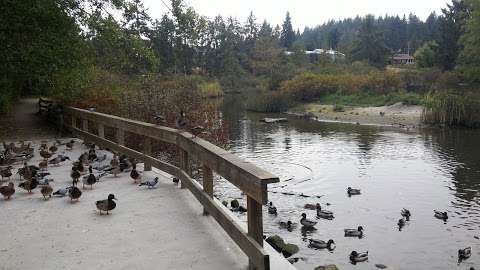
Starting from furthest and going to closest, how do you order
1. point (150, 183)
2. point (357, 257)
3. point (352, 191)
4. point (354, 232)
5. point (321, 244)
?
1. point (352, 191)
2. point (354, 232)
3. point (321, 244)
4. point (357, 257)
5. point (150, 183)

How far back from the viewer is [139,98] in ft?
64.0

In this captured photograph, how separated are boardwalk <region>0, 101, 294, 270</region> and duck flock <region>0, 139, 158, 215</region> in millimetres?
154

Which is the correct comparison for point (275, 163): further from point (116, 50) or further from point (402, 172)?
point (116, 50)

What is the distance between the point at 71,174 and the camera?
9.15 meters

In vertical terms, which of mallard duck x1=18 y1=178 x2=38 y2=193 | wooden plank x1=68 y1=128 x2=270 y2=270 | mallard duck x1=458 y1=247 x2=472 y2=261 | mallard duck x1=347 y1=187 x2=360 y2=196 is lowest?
mallard duck x1=458 y1=247 x2=472 y2=261

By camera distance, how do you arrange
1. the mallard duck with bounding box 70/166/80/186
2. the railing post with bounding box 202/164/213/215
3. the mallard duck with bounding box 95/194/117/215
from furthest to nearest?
1. the mallard duck with bounding box 70/166/80/186
2. the mallard duck with bounding box 95/194/117/215
3. the railing post with bounding box 202/164/213/215

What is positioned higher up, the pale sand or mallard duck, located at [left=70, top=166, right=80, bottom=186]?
mallard duck, located at [left=70, top=166, right=80, bottom=186]

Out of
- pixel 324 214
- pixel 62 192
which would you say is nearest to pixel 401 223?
pixel 324 214

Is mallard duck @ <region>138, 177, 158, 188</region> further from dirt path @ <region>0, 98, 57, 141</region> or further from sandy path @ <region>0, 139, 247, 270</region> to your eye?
dirt path @ <region>0, 98, 57, 141</region>

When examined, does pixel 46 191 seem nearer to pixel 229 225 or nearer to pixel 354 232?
pixel 229 225

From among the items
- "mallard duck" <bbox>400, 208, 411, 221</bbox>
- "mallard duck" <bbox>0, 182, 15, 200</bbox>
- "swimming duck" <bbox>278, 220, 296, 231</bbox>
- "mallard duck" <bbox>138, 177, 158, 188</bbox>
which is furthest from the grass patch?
"mallard duck" <bbox>0, 182, 15, 200</bbox>

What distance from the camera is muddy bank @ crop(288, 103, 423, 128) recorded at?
47438 millimetres

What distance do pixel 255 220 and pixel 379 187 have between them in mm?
19580

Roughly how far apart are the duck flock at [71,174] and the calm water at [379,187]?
6.37 meters
